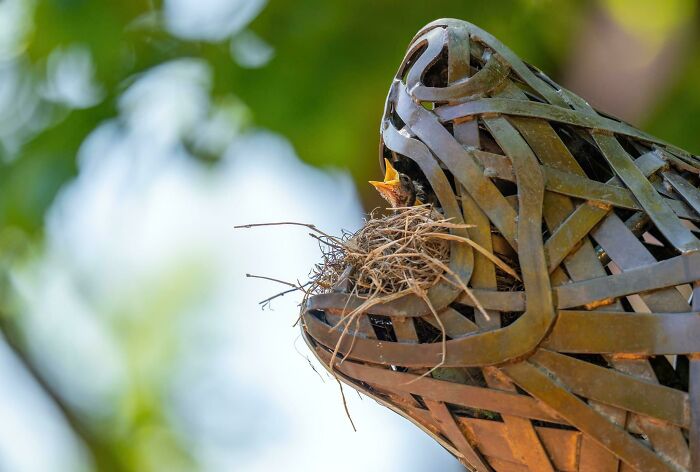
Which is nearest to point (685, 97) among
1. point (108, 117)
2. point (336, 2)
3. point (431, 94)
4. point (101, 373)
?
point (336, 2)

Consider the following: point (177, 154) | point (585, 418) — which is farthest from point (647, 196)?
point (177, 154)

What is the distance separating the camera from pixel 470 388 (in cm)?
53

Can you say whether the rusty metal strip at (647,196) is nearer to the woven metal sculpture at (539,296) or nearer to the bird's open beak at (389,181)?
the woven metal sculpture at (539,296)

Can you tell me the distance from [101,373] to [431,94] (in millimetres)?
1232

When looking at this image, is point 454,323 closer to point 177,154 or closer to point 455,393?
point 455,393

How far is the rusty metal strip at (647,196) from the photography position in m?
0.51

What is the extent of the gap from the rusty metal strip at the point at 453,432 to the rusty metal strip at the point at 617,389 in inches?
2.9

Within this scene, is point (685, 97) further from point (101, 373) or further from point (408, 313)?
point (101, 373)

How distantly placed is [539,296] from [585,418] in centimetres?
8

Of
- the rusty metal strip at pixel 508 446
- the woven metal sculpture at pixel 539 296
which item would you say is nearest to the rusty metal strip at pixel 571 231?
the woven metal sculpture at pixel 539 296

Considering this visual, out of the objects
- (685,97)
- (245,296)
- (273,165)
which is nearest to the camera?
(685,97)

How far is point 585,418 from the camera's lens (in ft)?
1.64

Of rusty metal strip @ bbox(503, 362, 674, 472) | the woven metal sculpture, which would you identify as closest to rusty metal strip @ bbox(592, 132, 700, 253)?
the woven metal sculpture

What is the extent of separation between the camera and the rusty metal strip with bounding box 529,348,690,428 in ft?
1.57
